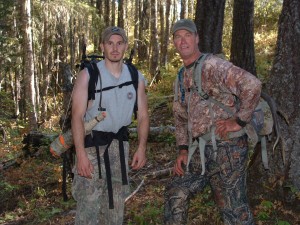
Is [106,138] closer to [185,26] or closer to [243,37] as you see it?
[185,26]

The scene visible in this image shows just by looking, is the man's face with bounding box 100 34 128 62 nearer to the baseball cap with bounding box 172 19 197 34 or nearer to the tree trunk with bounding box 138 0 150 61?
the baseball cap with bounding box 172 19 197 34

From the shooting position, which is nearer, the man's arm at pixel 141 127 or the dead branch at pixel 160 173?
the man's arm at pixel 141 127

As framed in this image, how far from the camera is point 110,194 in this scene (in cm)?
418

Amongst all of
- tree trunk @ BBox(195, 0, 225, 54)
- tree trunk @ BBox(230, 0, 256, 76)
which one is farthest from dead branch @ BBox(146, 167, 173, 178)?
tree trunk @ BBox(230, 0, 256, 76)

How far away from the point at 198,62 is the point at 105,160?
151cm

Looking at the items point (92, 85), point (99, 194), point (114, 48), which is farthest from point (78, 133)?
point (114, 48)

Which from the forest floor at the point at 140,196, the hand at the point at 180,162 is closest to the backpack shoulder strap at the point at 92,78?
the hand at the point at 180,162

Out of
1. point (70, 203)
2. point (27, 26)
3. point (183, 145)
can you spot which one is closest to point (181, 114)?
point (183, 145)

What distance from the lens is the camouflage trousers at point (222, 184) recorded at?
3.84m

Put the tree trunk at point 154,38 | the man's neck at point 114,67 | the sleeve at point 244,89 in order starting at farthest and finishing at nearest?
1. the tree trunk at point 154,38
2. the man's neck at point 114,67
3. the sleeve at point 244,89

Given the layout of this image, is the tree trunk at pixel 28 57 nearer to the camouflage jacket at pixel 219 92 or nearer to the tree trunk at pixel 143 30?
the camouflage jacket at pixel 219 92

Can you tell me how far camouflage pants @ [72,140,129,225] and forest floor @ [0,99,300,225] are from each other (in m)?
1.36

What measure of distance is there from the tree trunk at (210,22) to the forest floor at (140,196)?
2661mm

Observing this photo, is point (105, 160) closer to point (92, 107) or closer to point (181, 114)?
point (92, 107)
